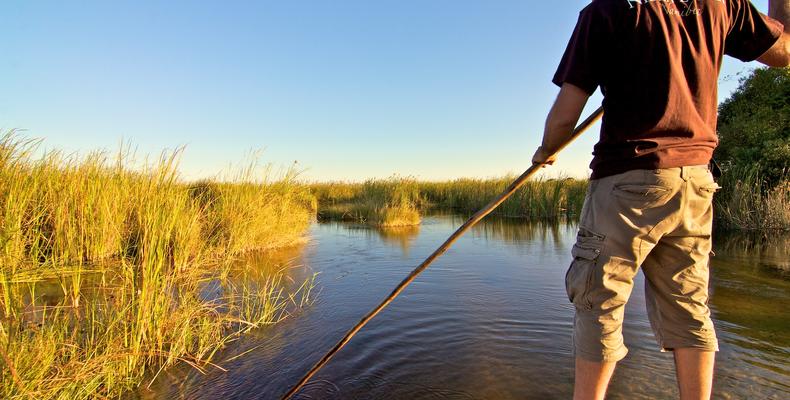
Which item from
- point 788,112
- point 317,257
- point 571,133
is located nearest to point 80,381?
point 571,133

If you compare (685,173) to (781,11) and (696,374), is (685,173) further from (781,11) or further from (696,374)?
(781,11)

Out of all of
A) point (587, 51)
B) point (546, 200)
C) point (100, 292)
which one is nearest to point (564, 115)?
point (587, 51)

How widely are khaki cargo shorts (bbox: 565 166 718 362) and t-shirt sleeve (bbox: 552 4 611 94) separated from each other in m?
0.35

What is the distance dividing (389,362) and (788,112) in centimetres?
1450

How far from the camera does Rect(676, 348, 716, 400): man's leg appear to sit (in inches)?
55.7

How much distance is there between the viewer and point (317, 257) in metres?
6.46

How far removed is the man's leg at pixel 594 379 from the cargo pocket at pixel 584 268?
20cm

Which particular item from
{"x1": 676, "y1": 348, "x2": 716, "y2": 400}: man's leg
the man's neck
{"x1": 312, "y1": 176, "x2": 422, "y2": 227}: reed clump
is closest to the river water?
{"x1": 676, "y1": 348, "x2": 716, "y2": 400}: man's leg

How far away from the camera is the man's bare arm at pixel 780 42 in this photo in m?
1.54

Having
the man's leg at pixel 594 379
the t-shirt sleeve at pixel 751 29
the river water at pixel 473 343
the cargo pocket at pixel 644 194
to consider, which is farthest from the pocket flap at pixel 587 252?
the river water at pixel 473 343

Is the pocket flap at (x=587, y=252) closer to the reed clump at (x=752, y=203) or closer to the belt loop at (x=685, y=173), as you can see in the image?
the belt loop at (x=685, y=173)

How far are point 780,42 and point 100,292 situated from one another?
4590 mm

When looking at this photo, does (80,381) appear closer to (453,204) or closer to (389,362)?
(389,362)

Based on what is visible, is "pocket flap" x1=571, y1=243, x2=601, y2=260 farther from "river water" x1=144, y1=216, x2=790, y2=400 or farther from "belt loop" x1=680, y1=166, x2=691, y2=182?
"river water" x1=144, y1=216, x2=790, y2=400
